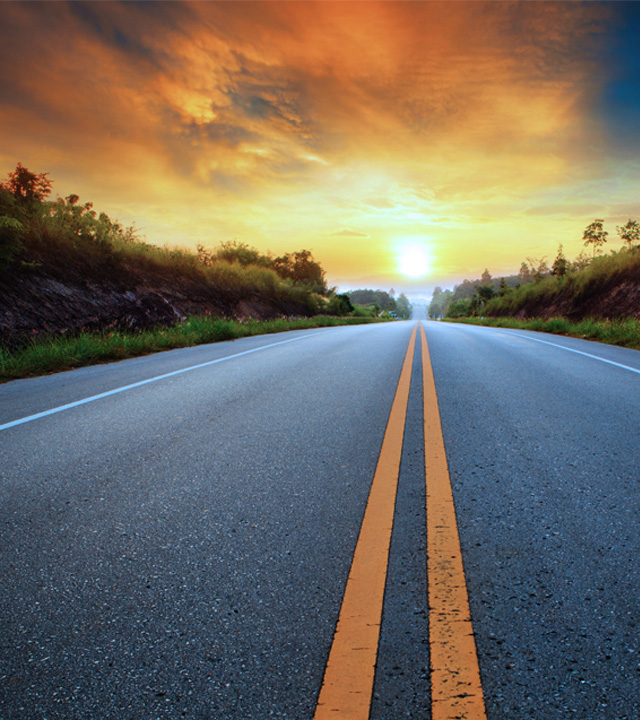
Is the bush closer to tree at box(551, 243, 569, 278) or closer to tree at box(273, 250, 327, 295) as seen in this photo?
tree at box(551, 243, 569, 278)

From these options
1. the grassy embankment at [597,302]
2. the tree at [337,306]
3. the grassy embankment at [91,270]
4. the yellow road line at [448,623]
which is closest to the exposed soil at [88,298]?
the grassy embankment at [91,270]

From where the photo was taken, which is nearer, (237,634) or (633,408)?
(237,634)

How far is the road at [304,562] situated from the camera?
52.6 inches

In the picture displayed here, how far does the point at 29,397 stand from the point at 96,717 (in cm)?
496

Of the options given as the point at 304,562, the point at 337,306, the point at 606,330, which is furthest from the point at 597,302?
the point at 337,306

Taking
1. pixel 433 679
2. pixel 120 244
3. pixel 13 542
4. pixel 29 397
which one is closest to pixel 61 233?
pixel 120 244

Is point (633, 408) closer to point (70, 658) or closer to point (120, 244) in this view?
point (70, 658)

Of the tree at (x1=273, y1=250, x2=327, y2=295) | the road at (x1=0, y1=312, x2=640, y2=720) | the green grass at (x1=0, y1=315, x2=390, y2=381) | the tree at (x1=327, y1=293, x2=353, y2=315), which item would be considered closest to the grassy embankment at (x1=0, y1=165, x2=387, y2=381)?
the green grass at (x1=0, y1=315, x2=390, y2=381)

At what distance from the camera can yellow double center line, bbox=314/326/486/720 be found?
4.18 ft

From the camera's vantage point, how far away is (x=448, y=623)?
1570mm

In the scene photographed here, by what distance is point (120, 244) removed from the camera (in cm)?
1485

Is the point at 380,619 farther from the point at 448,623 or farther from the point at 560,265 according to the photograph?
the point at 560,265

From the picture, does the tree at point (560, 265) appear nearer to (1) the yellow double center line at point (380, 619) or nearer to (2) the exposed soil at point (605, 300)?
(2) the exposed soil at point (605, 300)

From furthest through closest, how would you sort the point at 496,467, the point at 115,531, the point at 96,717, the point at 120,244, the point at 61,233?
the point at 120,244
the point at 61,233
the point at 496,467
the point at 115,531
the point at 96,717
